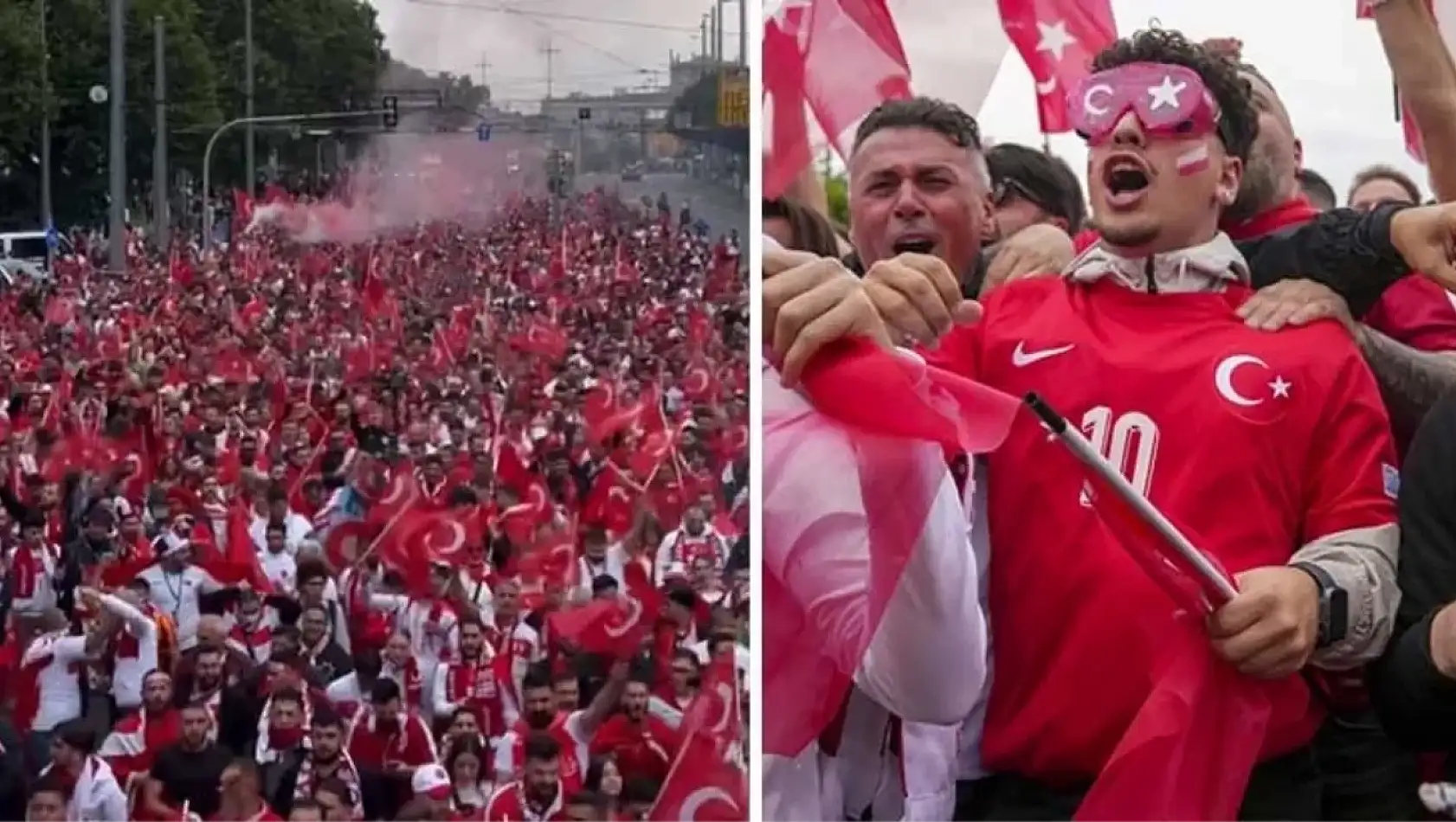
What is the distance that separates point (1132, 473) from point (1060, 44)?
0.58m

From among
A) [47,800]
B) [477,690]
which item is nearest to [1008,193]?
[477,690]

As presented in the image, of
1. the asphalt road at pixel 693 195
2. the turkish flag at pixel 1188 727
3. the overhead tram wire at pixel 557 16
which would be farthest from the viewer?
the overhead tram wire at pixel 557 16

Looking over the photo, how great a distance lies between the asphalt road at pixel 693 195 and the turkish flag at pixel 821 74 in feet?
0.18

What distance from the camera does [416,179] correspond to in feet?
8.38

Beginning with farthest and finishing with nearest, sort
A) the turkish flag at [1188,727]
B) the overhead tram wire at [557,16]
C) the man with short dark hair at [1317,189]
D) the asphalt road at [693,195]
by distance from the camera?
the overhead tram wire at [557,16], the asphalt road at [693,195], the man with short dark hair at [1317,189], the turkish flag at [1188,727]

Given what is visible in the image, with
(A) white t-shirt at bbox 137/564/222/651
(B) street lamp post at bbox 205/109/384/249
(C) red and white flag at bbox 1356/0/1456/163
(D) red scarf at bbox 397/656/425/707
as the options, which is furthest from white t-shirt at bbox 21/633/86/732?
(C) red and white flag at bbox 1356/0/1456/163

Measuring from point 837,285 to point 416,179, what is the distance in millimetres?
721

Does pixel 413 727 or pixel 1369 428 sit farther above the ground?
pixel 1369 428

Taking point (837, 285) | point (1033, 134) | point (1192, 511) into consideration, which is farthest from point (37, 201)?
point (1192, 511)

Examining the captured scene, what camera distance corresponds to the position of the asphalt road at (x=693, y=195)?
7.79ft

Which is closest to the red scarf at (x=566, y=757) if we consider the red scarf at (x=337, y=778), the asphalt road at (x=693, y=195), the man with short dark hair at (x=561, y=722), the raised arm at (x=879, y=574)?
the man with short dark hair at (x=561, y=722)

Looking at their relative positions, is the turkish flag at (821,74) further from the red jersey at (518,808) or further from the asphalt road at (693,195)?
the red jersey at (518,808)

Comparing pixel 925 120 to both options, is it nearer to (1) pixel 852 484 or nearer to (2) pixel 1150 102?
(2) pixel 1150 102

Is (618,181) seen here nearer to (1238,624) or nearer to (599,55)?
(599,55)
